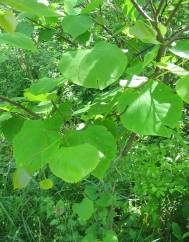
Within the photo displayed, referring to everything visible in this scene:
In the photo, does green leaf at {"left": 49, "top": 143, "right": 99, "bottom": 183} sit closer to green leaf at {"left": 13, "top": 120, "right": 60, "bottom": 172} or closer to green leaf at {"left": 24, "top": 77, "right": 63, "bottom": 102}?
green leaf at {"left": 13, "top": 120, "right": 60, "bottom": 172}

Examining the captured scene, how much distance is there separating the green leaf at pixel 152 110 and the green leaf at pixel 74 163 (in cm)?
13

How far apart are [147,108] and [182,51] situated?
0.13m

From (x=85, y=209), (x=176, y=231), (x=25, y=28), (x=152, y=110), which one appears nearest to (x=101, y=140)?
(x=152, y=110)

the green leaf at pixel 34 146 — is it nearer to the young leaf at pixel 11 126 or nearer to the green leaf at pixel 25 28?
the young leaf at pixel 11 126

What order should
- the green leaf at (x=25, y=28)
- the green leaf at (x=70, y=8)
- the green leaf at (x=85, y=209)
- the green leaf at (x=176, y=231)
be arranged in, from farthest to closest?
1. the green leaf at (x=176, y=231)
2. the green leaf at (x=85, y=209)
3. the green leaf at (x=25, y=28)
4. the green leaf at (x=70, y=8)

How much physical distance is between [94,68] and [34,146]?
176 millimetres

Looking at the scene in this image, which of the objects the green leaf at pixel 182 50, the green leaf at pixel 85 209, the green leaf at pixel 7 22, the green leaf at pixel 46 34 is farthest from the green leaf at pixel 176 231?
the green leaf at pixel 7 22

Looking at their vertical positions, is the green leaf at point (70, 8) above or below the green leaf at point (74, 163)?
above

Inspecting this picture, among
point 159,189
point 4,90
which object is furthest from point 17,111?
point 4,90

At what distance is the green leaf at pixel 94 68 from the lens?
71 cm

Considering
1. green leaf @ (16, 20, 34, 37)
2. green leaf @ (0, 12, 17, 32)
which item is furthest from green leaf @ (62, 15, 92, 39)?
green leaf @ (0, 12, 17, 32)

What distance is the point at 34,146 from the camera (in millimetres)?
764

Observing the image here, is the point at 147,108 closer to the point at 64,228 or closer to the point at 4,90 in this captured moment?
the point at 64,228

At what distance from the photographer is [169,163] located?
2.65 m
